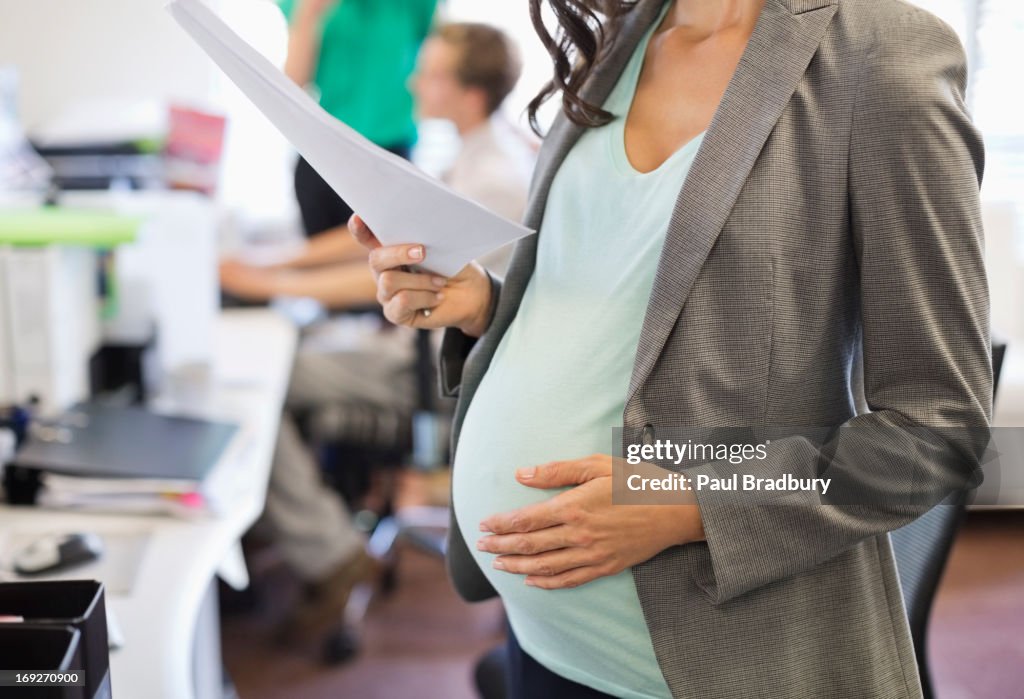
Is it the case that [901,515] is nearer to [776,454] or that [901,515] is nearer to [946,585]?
[776,454]

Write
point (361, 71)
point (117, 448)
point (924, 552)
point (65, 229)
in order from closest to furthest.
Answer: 1. point (924, 552)
2. point (117, 448)
3. point (65, 229)
4. point (361, 71)

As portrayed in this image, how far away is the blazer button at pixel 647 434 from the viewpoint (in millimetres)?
823

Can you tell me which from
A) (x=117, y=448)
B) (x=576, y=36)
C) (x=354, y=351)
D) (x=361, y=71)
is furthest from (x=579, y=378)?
(x=361, y=71)

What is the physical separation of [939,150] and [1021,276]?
3377mm

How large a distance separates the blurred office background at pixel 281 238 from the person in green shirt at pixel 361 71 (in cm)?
32

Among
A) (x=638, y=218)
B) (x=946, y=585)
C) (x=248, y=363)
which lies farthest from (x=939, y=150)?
(x=946, y=585)

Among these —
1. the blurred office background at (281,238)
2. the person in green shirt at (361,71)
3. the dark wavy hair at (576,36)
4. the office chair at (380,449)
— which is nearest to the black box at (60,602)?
the blurred office background at (281,238)

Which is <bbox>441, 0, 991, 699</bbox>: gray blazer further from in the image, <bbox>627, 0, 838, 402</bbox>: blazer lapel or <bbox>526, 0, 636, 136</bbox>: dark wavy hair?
<bbox>526, 0, 636, 136</bbox>: dark wavy hair

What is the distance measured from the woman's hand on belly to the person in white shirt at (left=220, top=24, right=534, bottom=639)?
1644mm

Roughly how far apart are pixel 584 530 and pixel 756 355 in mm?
197

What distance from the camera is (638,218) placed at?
885 mm

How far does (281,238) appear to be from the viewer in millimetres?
A: 4047

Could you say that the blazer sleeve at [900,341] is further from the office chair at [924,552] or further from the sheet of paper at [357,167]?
the office chair at [924,552]

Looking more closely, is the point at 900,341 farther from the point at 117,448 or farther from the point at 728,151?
the point at 117,448
